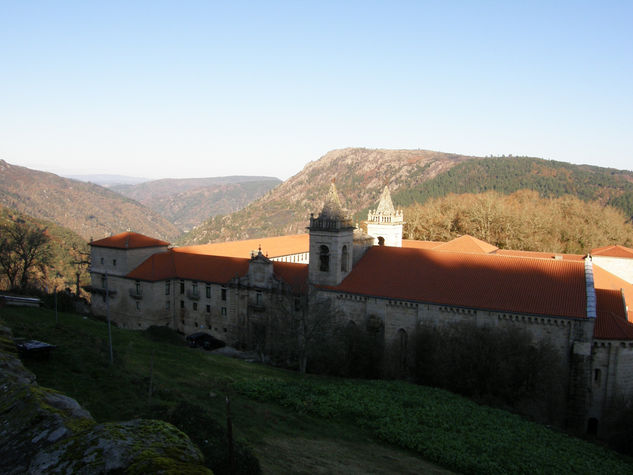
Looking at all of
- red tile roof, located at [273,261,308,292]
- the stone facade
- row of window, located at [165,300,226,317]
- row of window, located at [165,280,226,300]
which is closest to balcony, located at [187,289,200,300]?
row of window, located at [165,280,226,300]

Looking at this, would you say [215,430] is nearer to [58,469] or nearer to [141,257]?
[58,469]

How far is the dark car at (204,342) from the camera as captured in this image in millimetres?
43188

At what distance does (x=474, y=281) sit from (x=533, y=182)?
138 metres

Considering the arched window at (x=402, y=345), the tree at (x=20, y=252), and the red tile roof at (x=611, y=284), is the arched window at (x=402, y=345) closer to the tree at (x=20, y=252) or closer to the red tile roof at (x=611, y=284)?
the red tile roof at (x=611, y=284)

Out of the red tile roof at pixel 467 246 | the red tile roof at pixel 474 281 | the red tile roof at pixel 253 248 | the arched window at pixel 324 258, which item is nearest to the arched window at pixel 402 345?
the red tile roof at pixel 474 281

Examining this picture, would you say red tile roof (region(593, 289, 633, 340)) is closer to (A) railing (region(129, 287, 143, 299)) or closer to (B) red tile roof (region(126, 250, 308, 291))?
(B) red tile roof (region(126, 250, 308, 291))

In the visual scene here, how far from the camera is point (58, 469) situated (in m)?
5.41

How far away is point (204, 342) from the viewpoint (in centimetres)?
4356

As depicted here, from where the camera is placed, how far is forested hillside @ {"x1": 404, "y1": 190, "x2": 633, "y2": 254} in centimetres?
7419

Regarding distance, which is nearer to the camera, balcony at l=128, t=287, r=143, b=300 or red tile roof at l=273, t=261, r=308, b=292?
red tile roof at l=273, t=261, r=308, b=292

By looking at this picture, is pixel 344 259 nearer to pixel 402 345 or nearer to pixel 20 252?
pixel 402 345

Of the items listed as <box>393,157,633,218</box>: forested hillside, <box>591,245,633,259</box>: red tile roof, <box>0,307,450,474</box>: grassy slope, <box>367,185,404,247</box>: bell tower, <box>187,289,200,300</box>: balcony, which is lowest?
<box>187,289,200,300</box>: balcony

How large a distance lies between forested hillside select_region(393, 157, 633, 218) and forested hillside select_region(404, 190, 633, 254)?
164 ft

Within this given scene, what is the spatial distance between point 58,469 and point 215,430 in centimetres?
602
